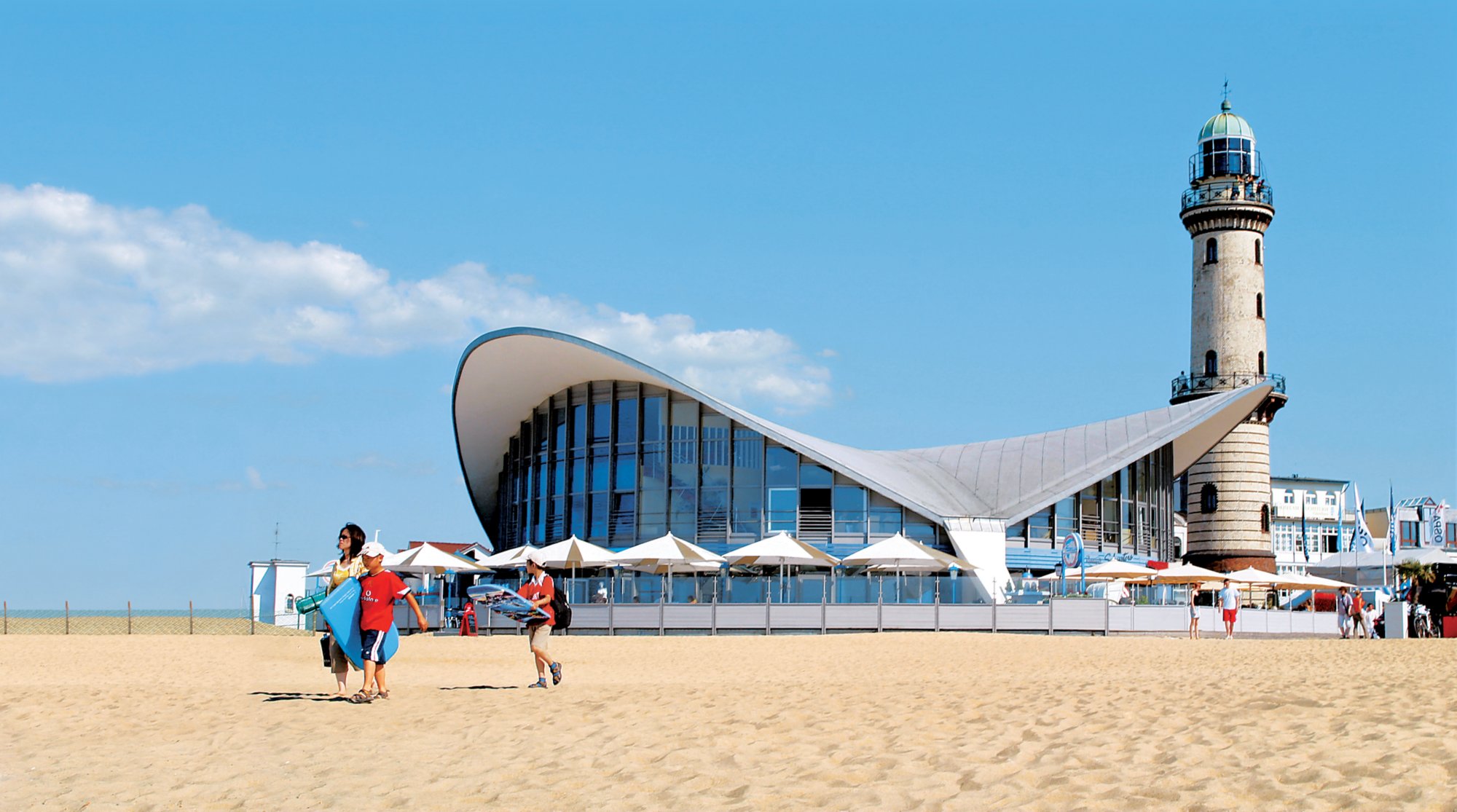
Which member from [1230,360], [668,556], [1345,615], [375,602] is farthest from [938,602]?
[1230,360]

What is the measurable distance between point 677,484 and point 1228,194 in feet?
94.6

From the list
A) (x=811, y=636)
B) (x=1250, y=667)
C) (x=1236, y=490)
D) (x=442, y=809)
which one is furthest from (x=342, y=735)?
(x=1236, y=490)

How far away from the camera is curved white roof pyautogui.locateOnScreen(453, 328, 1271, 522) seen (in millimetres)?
40375

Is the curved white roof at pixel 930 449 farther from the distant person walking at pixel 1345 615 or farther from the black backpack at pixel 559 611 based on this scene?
the black backpack at pixel 559 611

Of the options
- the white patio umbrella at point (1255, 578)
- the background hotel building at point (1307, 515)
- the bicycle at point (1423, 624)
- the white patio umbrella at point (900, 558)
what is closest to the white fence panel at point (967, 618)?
the white patio umbrella at point (900, 558)

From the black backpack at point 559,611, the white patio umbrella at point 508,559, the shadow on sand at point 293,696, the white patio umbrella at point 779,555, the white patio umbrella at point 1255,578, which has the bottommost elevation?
the white patio umbrella at point 1255,578

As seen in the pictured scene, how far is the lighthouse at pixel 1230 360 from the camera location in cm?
5634

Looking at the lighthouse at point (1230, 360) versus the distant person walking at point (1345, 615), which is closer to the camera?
the distant person walking at point (1345, 615)

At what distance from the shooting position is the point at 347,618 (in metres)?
12.6

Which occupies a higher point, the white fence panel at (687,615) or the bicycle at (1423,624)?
the white fence panel at (687,615)

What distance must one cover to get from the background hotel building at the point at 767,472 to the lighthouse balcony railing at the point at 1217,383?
6863 mm

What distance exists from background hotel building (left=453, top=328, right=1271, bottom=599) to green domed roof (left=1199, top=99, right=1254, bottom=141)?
15685mm

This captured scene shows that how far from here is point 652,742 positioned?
9930 millimetres

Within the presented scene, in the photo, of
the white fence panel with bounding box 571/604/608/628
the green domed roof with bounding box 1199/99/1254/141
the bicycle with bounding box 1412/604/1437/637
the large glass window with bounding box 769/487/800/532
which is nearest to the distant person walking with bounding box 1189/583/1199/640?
the bicycle with bounding box 1412/604/1437/637
